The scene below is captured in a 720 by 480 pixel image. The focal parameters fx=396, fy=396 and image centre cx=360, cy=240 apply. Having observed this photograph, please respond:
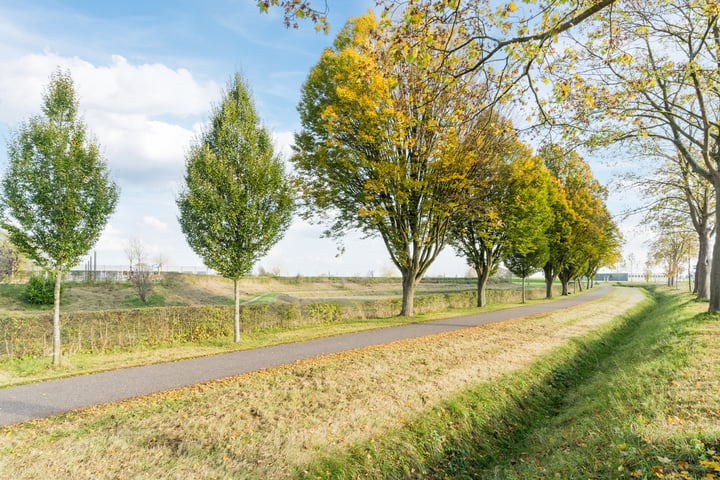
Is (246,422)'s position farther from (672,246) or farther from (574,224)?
(672,246)

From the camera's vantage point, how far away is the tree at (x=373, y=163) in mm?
17250

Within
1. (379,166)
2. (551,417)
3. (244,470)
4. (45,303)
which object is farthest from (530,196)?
(45,303)

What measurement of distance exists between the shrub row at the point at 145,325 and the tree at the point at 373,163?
4.70 m

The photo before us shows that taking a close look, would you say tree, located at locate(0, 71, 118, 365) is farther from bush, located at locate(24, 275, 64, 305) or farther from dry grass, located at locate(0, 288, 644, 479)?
bush, located at locate(24, 275, 64, 305)

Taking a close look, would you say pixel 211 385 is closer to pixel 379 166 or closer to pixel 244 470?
pixel 244 470

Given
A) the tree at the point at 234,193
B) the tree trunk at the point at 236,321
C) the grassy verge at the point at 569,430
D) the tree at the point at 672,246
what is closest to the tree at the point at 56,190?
the tree at the point at 234,193

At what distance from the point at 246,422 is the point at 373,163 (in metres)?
13.3

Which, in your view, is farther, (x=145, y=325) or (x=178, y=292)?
(x=178, y=292)

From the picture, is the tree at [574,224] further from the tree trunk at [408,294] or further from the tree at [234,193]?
the tree at [234,193]

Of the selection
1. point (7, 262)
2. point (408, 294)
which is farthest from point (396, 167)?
point (7, 262)

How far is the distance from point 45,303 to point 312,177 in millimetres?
23207

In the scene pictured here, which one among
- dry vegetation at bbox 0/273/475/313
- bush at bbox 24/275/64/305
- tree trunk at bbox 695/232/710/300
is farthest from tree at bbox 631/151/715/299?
bush at bbox 24/275/64/305

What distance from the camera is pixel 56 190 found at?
1104cm

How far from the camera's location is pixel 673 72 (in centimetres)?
1268
